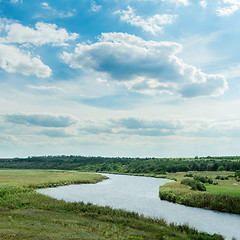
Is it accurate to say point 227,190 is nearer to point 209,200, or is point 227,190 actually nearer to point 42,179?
point 209,200

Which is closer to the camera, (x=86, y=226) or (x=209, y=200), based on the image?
(x=86, y=226)

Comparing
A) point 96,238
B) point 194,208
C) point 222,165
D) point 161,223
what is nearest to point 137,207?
point 194,208

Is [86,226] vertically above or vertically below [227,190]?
above

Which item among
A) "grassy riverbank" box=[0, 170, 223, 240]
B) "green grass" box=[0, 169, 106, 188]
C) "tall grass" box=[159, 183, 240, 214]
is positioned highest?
"grassy riverbank" box=[0, 170, 223, 240]

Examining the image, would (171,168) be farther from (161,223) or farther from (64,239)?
(64,239)

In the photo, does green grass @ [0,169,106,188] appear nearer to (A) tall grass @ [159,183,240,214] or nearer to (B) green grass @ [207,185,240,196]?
(A) tall grass @ [159,183,240,214]

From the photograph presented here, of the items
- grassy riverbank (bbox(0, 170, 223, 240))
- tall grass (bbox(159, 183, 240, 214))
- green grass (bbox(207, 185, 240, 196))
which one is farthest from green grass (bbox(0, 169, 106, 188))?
green grass (bbox(207, 185, 240, 196))

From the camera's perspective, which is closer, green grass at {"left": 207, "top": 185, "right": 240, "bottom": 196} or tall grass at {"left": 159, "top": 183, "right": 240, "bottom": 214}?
tall grass at {"left": 159, "top": 183, "right": 240, "bottom": 214}

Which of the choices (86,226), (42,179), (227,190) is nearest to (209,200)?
(227,190)

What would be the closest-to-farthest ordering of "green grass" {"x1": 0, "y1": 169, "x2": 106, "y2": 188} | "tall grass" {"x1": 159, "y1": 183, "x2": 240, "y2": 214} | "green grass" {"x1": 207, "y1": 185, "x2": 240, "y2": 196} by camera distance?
"tall grass" {"x1": 159, "y1": 183, "x2": 240, "y2": 214} < "green grass" {"x1": 207, "y1": 185, "x2": 240, "y2": 196} < "green grass" {"x1": 0, "y1": 169, "x2": 106, "y2": 188}

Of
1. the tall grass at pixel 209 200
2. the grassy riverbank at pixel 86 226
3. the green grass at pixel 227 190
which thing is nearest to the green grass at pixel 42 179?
the grassy riverbank at pixel 86 226

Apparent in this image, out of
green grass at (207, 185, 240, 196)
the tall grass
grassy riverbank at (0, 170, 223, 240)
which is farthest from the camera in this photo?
green grass at (207, 185, 240, 196)

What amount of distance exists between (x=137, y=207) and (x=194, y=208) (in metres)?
Answer: 10.6

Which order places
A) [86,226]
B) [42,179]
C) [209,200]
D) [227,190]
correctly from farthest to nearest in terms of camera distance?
[42,179] → [227,190] → [209,200] → [86,226]
